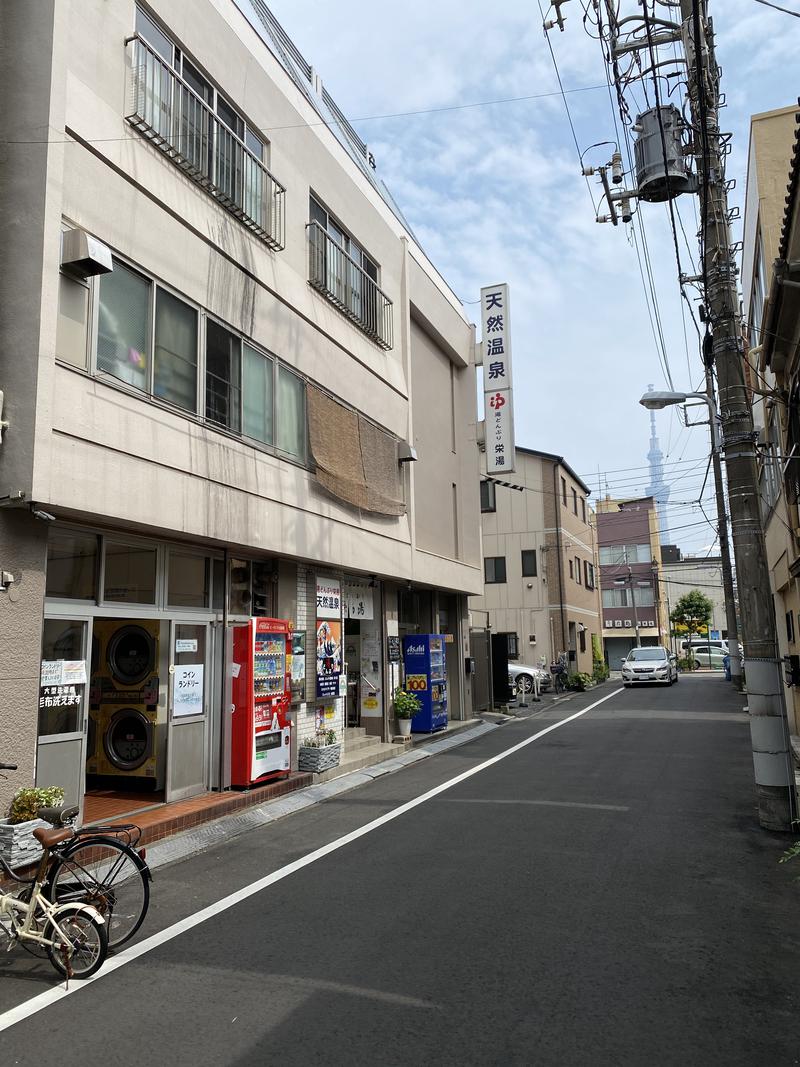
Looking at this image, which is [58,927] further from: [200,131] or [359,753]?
[359,753]

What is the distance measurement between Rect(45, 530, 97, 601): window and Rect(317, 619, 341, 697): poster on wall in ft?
15.8

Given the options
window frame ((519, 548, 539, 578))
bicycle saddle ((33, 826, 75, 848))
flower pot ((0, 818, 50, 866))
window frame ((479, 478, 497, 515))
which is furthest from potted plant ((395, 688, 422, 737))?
window frame ((479, 478, 497, 515))

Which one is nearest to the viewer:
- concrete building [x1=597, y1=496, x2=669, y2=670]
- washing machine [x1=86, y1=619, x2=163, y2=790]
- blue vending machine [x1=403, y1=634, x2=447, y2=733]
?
washing machine [x1=86, y1=619, x2=163, y2=790]

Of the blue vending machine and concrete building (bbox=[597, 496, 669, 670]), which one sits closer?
the blue vending machine

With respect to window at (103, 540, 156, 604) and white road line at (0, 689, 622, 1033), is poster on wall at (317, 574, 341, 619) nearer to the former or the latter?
white road line at (0, 689, 622, 1033)

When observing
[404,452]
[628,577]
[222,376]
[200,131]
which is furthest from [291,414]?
[628,577]

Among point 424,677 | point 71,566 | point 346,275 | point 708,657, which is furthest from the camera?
point 708,657

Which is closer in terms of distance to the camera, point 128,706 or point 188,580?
point 188,580

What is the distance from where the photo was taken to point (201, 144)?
9906 mm

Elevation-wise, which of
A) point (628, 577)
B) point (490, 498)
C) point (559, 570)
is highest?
point (490, 498)

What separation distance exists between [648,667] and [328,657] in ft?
70.4

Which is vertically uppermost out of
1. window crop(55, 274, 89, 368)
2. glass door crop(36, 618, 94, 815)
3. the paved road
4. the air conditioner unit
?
the air conditioner unit

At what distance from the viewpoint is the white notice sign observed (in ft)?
30.7

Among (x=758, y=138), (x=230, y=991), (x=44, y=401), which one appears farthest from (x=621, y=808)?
(x=758, y=138)
